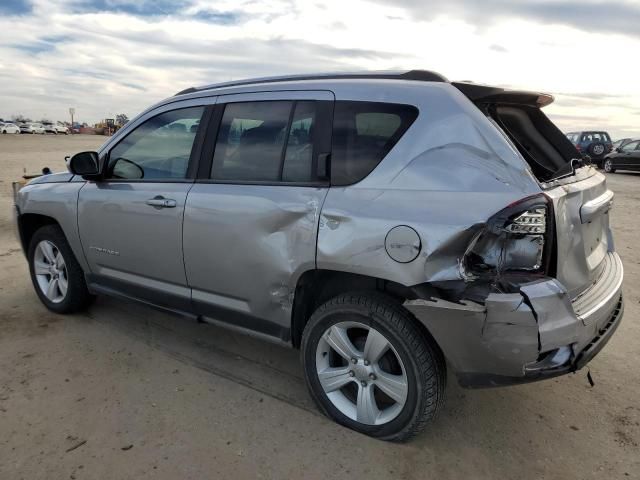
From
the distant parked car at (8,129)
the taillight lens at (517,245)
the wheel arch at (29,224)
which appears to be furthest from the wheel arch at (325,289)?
the distant parked car at (8,129)

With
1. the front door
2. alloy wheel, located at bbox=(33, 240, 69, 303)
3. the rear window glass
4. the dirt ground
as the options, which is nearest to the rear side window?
the front door

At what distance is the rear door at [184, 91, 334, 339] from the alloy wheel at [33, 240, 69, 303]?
1.66 meters

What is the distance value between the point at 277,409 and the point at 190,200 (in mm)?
1380

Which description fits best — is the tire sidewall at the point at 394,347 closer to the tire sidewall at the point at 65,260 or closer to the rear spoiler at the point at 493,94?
the rear spoiler at the point at 493,94

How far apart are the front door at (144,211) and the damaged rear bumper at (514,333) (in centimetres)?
171

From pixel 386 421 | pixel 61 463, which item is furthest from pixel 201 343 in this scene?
pixel 386 421

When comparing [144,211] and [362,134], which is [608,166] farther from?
[144,211]

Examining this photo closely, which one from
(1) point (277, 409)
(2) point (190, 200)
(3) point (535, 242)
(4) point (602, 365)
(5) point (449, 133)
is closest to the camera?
(3) point (535, 242)

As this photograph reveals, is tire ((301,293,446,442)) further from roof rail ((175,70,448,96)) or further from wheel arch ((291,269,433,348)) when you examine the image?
roof rail ((175,70,448,96))

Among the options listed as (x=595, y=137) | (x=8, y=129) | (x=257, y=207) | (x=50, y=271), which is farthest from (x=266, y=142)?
(x=8, y=129)

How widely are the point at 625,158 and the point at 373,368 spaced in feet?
73.9

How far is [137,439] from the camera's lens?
2.67 metres

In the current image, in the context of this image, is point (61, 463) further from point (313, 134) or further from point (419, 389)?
point (313, 134)

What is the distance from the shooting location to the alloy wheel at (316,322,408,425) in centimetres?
260
